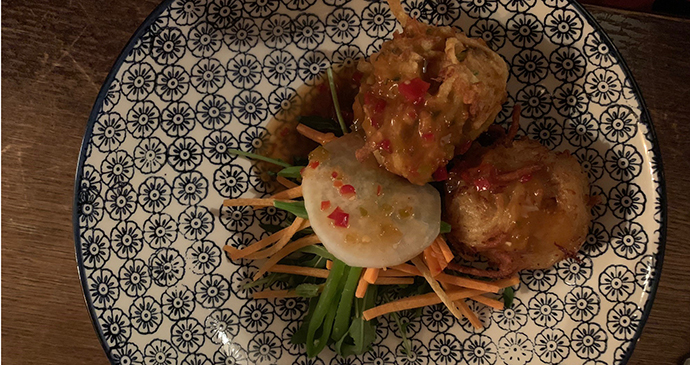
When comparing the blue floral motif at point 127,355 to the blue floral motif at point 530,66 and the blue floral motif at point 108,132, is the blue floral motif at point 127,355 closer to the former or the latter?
the blue floral motif at point 108,132

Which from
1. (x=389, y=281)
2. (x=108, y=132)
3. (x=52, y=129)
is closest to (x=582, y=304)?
(x=389, y=281)

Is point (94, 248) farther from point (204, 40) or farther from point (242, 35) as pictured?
point (242, 35)

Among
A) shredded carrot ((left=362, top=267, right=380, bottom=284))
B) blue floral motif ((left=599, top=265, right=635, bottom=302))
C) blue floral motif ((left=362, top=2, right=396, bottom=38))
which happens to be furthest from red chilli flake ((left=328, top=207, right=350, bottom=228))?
blue floral motif ((left=599, top=265, right=635, bottom=302))

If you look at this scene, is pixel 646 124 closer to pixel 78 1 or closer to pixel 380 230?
pixel 380 230

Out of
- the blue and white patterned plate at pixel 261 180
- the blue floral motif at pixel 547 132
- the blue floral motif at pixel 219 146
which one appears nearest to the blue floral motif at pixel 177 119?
the blue and white patterned plate at pixel 261 180

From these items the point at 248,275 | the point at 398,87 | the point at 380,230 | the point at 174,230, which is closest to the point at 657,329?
the point at 380,230

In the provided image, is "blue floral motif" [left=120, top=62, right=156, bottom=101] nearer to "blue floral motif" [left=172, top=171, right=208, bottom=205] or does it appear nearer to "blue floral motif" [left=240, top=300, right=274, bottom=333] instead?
"blue floral motif" [left=172, top=171, right=208, bottom=205]
